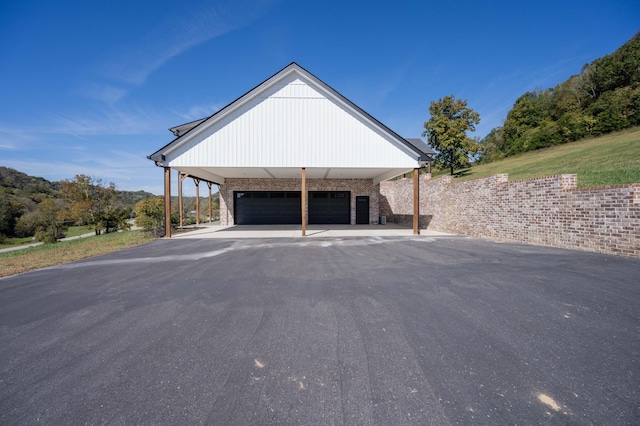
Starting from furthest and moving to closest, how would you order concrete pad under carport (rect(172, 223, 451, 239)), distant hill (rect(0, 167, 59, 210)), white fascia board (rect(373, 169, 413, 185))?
1. distant hill (rect(0, 167, 59, 210))
2. white fascia board (rect(373, 169, 413, 185))
3. concrete pad under carport (rect(172, 223, 451, 239))

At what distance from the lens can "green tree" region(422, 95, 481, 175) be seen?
85.6ft

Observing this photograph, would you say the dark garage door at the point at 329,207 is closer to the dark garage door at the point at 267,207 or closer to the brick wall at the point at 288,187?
the brick wall at the point at 288,187

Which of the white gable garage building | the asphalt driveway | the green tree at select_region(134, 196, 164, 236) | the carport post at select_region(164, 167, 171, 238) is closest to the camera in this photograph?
the asphalt driveway

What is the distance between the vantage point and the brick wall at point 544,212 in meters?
5.82

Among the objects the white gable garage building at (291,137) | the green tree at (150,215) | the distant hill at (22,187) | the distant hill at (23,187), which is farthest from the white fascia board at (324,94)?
the distant hill at (22,187)

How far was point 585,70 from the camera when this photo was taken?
34562 millimetres

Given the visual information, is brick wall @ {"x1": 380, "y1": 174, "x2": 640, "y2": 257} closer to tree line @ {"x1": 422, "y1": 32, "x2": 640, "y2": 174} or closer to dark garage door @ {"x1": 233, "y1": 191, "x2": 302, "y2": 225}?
dark garage door @ {"x1": 233, "y1": 191, "x2": 302, "y2": 225}

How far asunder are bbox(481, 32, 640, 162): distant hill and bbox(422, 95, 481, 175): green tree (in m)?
9.99

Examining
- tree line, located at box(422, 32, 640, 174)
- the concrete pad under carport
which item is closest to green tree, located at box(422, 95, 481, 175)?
tree line, located at box(422, 32, 640, 174)

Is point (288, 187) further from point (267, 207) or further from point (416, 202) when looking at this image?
point (416, 202)

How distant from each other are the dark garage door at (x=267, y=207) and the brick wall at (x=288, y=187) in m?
0.31

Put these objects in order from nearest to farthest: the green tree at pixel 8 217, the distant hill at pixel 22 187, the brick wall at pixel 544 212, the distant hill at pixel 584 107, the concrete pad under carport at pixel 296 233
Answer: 1. the brick wall at pixel 544 212
2. the concrete pad under carport at pixel 296 233
3. the green tree at pixel 8 217
4. the distant hill at pixel 584 107
5. the distant hill at pixel 22 187

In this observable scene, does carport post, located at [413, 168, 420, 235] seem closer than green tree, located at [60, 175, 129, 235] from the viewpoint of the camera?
Yes

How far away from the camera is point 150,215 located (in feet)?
40.4
